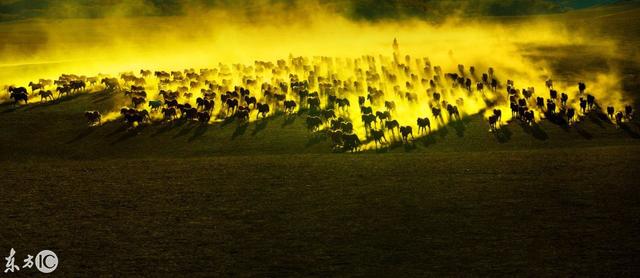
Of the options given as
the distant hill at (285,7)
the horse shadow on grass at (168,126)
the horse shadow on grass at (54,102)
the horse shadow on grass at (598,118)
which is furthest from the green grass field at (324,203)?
the distant hill at (285,7)

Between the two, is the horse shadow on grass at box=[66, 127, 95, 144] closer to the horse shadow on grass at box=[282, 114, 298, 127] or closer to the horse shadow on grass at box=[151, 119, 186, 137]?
the horse shadow on grass at box=[151, 119, 186, 137]

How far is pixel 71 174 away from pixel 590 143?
32.3m

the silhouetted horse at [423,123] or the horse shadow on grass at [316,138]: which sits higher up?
the silhouetted horse at [423,123]

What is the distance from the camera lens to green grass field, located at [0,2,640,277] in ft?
72.2

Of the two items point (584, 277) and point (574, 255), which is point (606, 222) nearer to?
point (574, 255)

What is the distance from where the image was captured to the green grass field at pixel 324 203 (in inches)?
867

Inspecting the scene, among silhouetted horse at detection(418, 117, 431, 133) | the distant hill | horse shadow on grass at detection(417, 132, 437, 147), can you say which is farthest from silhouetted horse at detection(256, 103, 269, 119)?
the distant hill

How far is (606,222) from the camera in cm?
2483

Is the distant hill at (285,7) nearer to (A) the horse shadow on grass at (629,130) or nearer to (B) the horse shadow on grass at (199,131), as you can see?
(B) the horse shadow on grass at (199,131)

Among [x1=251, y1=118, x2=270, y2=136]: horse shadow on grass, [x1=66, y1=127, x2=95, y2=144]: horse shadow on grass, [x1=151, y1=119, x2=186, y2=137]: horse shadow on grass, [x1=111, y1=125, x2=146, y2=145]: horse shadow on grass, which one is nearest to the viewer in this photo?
[x1=111, y1=125, x2=146, y2=145]: horse shadow on grass

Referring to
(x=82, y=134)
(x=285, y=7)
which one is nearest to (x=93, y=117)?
(x=82, y=134)
